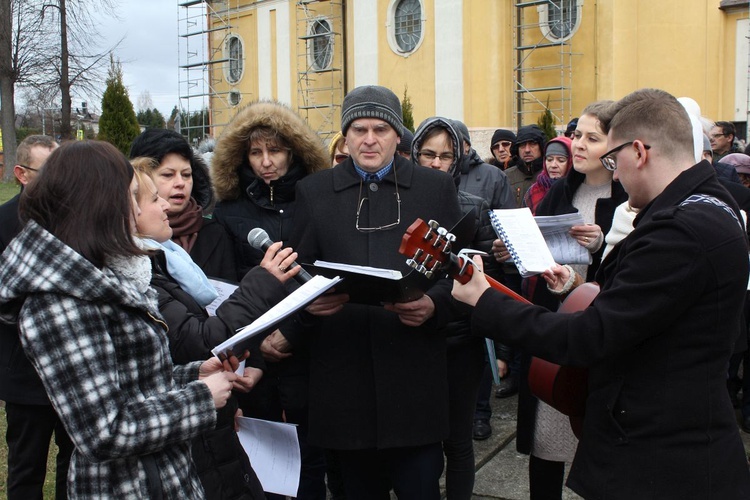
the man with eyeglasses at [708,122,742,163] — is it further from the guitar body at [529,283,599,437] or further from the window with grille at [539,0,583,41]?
the window with grille at [539,0,583,41]

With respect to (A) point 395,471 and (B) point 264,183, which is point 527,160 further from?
(A) point 395,471

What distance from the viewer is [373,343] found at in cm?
296

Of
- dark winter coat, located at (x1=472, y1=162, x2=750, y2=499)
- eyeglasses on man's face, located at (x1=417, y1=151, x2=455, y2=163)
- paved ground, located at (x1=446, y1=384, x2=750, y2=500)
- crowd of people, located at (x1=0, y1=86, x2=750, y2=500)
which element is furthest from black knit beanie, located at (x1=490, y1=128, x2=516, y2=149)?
dark winter coat, located at (x1=472, y1=162, x2=750, y2=499)

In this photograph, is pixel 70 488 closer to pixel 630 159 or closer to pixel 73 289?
pixel 73 289

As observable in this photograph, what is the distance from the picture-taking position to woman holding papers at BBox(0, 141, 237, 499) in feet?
6.20

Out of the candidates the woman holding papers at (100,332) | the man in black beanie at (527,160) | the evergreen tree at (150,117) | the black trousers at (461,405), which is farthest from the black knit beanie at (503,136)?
the evergreen tree at (150,117)

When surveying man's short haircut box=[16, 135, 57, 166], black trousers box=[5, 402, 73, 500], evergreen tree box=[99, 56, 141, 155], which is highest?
evergreen tree box=[99, 56, 141, 155]

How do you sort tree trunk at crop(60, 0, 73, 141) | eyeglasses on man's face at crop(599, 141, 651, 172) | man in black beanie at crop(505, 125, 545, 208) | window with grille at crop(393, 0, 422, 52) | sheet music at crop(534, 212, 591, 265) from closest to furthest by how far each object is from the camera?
eyeglasses on man's face at crop(599, 141, 651, 172) → sheet music at crop(534, 212, 591, 265) → man in black beanie at crop(505, 125, 545, 208) → window with grille at crop(393, 0, 422, 52) → tree trunk at crop(60, 0, 73, 141)

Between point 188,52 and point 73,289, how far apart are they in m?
34.0

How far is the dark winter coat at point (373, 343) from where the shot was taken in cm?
294

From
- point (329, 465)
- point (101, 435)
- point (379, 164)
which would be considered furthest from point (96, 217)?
point (329, 465)

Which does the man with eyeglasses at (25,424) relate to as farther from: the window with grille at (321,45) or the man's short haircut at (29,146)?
the window with grille at (321,45)

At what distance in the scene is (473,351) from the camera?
351 cm

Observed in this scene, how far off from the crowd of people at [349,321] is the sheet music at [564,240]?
5cm
